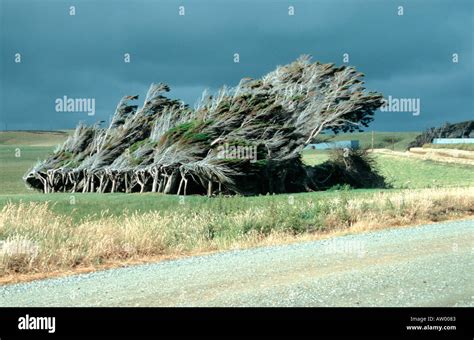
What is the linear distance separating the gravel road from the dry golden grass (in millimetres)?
1299

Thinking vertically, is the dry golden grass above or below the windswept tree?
below

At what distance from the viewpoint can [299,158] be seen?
39406mm

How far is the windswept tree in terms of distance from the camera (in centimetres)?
3294

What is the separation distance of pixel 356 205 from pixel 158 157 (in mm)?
17272

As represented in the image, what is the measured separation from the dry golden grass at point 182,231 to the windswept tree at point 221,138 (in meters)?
13.8

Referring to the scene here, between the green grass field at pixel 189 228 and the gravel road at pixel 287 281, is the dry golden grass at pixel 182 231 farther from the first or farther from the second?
the gravel road at pixel 287 281

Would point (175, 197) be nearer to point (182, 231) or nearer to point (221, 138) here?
point (221, 138)

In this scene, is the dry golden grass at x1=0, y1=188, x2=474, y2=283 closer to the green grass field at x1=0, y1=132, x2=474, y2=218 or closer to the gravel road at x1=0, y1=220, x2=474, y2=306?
the gravel road at x1=0, y1=220, x2=474, y2=306

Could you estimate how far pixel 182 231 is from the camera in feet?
50.1
